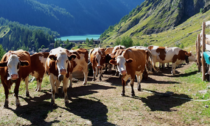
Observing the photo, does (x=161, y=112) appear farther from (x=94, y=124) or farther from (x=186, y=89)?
(x=186, y=89)

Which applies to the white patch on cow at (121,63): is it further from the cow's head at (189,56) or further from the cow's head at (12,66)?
the cow's head at (189,56)

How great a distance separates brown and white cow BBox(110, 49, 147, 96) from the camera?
36.4 feet

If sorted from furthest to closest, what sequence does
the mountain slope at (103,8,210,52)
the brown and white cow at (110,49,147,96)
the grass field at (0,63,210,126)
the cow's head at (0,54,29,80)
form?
the mountain slope at (103,8,210,52) < the brown and white cow at (110,49,147,96) < the cow's head at (0,54,29,80) < the grass field at (0,63,210,126)

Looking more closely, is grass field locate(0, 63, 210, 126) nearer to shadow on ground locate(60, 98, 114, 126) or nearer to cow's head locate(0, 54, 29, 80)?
shadow on ground locate(60, 98, 114, 126)

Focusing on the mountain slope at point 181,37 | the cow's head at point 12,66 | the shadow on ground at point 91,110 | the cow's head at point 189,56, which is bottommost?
the shadow on ground at point 91,110

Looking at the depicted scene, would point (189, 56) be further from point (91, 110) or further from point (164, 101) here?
point (91, 110)

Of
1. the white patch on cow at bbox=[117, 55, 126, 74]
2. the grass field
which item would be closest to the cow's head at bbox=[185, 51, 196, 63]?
the grass field

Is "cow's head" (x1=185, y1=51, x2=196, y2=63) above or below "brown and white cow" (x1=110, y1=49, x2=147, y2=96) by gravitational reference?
above

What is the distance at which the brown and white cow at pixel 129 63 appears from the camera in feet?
36.4

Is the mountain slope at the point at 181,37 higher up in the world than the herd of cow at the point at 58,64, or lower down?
higher up

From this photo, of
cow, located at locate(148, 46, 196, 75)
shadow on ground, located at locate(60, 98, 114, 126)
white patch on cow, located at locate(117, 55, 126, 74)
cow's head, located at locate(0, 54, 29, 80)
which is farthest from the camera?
cow, located at locate(148, 46, 196, 75)

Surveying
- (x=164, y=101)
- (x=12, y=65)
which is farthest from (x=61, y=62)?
(x=164, y=101)

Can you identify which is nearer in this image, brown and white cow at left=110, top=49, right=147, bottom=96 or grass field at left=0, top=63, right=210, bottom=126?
grass field at left=0, top=63, right=210, bottom=126

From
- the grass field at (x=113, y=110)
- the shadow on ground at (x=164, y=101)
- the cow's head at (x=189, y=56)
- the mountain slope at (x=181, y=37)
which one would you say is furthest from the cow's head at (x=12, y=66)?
the mountain slope at (x=181, y=37)
